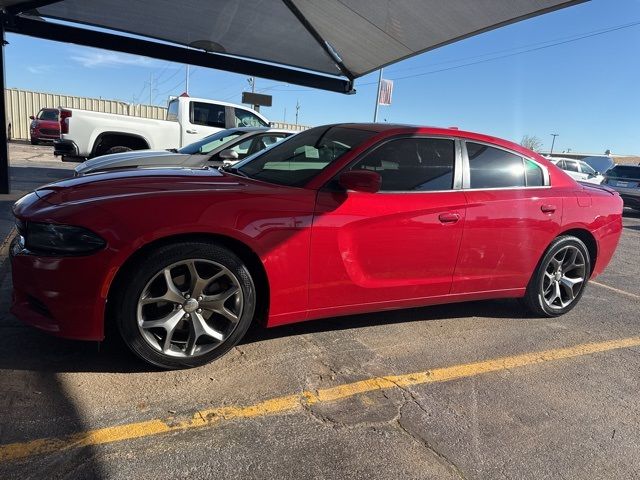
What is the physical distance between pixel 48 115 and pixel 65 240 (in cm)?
2501

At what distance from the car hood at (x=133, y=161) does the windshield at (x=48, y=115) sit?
64.5 feet

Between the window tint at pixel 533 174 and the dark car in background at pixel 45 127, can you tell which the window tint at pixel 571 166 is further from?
the dark car in background at pixel 45 127

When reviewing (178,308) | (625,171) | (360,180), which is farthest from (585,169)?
(178,308)

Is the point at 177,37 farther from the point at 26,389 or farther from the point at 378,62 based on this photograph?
the point at 26,389

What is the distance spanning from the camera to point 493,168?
3.91m

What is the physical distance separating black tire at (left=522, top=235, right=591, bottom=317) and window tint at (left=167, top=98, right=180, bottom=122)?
9.32 meters

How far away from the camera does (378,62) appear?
905 centimetres

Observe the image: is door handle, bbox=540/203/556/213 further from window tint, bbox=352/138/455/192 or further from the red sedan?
window tint, bbox=352/138/455/192

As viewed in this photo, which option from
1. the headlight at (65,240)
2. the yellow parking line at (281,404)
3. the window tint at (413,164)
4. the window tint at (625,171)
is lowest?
the yellow parking line at (281,404)

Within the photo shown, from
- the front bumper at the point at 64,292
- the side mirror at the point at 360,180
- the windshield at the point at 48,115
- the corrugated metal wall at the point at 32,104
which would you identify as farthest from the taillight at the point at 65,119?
the corrugated metal wall at the point at 32,104

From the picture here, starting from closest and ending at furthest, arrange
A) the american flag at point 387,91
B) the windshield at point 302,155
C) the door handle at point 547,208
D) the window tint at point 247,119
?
the windshield at point 302,155 < the door handle at point 547,208 < the window tint at point 247,119 < the american flag at point 387,91

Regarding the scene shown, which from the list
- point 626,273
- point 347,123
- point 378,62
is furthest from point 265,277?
point 378,62

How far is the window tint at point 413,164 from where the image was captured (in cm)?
346

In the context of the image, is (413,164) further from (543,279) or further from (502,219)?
(543,279)
